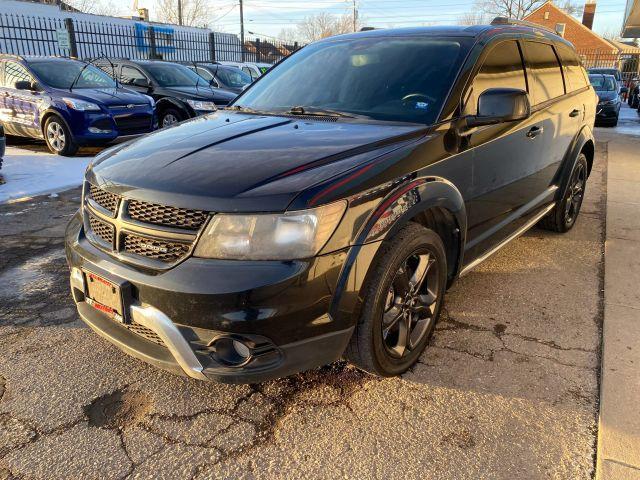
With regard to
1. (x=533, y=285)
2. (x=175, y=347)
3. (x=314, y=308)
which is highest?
(x=314, y=308)

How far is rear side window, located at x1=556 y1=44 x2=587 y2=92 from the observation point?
4449 mm

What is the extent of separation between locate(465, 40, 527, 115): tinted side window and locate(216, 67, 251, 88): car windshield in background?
11.4 meters

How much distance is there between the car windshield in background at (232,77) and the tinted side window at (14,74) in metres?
5.93

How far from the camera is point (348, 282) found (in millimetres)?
2102

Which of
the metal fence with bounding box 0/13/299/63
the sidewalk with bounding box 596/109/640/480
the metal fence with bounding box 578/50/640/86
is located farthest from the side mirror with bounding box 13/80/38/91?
the metal fence with bounding box 578/50/640/86

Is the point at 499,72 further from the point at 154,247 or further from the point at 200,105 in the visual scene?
the point at 200,105

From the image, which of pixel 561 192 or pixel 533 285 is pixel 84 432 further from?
pixel 561 192

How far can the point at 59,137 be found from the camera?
8.44m

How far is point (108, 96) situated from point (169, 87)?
2.14m

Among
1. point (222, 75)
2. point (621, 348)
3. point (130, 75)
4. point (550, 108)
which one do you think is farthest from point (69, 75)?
point (621, 348)

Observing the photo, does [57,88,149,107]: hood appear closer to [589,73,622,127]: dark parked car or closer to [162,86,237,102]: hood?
[162,86,237,102]: hood

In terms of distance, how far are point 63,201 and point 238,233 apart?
4788 mm

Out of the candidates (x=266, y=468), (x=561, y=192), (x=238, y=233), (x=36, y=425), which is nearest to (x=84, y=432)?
(x=36, y=425)

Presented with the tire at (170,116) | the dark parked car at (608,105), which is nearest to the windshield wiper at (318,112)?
the tire at (170,116)
